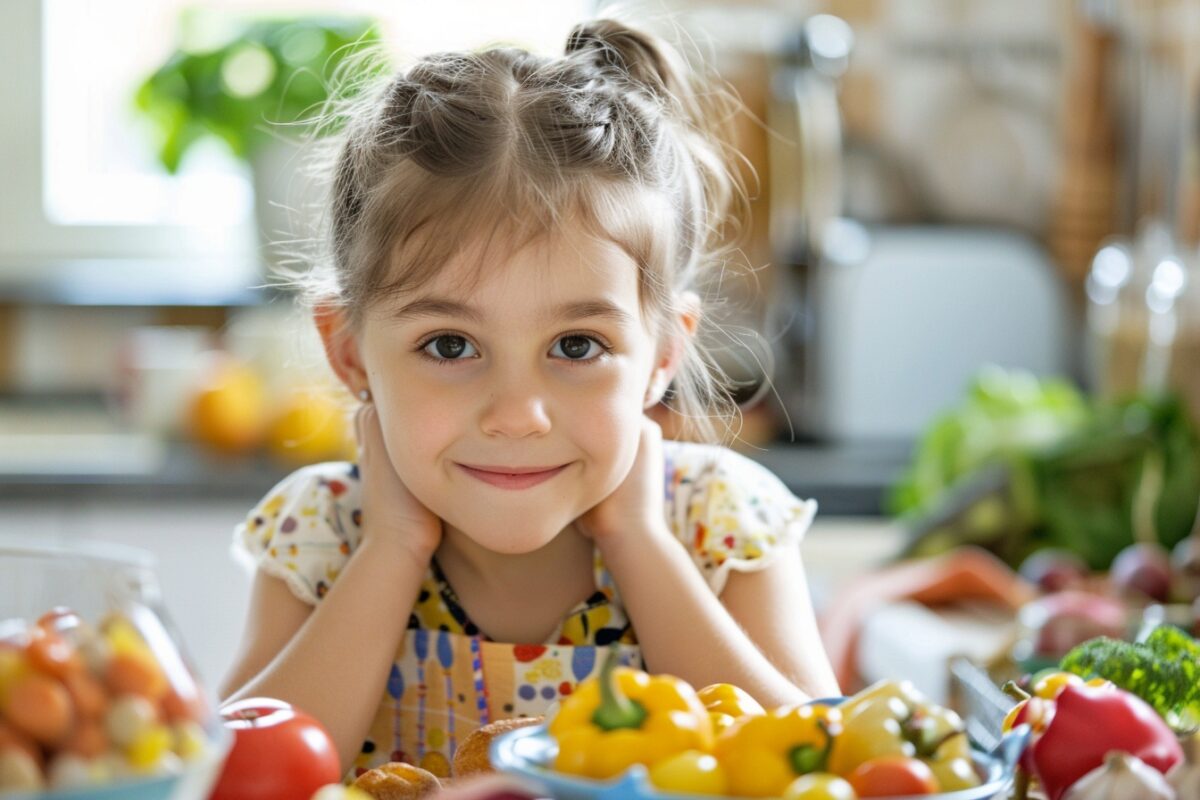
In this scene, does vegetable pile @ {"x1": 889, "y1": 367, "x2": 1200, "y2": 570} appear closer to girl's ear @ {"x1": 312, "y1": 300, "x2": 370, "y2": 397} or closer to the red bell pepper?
girl's ear @ {"x1": 312, "y1": 300, "x2": 370, "y2": 397}

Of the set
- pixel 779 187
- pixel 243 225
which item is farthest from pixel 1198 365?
pixel 243 225

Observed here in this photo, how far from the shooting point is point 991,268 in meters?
2.79

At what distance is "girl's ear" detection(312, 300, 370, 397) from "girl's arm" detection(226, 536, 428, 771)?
12 cm

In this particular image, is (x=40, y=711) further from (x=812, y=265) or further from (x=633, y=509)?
(x=812, y=265)

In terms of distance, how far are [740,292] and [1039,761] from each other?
2.21m

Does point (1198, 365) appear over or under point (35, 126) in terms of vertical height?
under

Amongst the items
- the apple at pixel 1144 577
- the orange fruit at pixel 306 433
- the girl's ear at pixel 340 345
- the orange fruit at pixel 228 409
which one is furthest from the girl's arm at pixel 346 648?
the orange fruit at pixel 228 409

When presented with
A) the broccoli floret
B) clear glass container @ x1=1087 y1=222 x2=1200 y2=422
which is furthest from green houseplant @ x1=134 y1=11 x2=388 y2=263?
the broccoli floret

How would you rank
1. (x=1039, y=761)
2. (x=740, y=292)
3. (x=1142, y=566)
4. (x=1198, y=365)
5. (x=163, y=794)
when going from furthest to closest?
(x=740, y=292), (x=1198, y=365), (x=1142, y=566), (x=1039, y=761), (x=163, y=794)

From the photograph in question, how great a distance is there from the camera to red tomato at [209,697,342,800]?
2.27 ft

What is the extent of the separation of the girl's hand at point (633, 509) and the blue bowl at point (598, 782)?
0.51m

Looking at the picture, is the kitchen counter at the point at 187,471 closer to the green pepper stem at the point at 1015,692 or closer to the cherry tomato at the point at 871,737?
the green pepper stem at the point at 1015,692

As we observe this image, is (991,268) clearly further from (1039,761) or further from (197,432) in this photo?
(1039,761)

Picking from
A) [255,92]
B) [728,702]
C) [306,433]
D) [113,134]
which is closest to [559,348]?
[728,702]
